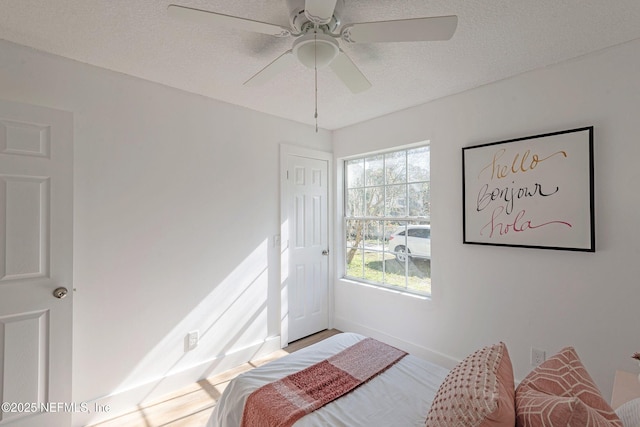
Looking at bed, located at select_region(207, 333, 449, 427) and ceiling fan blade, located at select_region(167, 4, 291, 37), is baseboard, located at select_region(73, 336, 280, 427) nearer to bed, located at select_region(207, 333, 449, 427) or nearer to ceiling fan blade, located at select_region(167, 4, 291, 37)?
bed, located at select_region(207, 333, 449, 427)

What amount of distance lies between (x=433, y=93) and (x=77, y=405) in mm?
3486

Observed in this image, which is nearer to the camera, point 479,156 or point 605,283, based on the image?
point 605,283

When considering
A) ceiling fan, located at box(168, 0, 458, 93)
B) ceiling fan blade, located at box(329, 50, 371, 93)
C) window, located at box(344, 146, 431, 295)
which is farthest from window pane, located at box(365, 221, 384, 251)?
ceiling fan, located at box(168, 0, 458, 93)

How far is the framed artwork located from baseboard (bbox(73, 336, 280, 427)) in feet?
7.34

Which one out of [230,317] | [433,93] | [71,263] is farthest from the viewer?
[230,317]

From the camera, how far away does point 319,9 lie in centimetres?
122

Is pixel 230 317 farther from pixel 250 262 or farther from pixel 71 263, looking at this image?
pixel 71 263

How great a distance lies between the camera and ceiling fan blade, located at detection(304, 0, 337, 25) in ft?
3.86

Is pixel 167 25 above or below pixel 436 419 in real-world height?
above

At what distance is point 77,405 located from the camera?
1987 mm

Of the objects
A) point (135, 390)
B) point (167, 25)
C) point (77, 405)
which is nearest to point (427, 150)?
point (167, 25)

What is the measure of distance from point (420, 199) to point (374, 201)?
56cm

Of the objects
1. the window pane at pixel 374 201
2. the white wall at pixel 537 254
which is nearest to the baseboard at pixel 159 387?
the white wall at pixel 537 254

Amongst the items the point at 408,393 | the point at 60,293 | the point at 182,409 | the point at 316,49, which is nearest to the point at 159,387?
the point at 182,409
